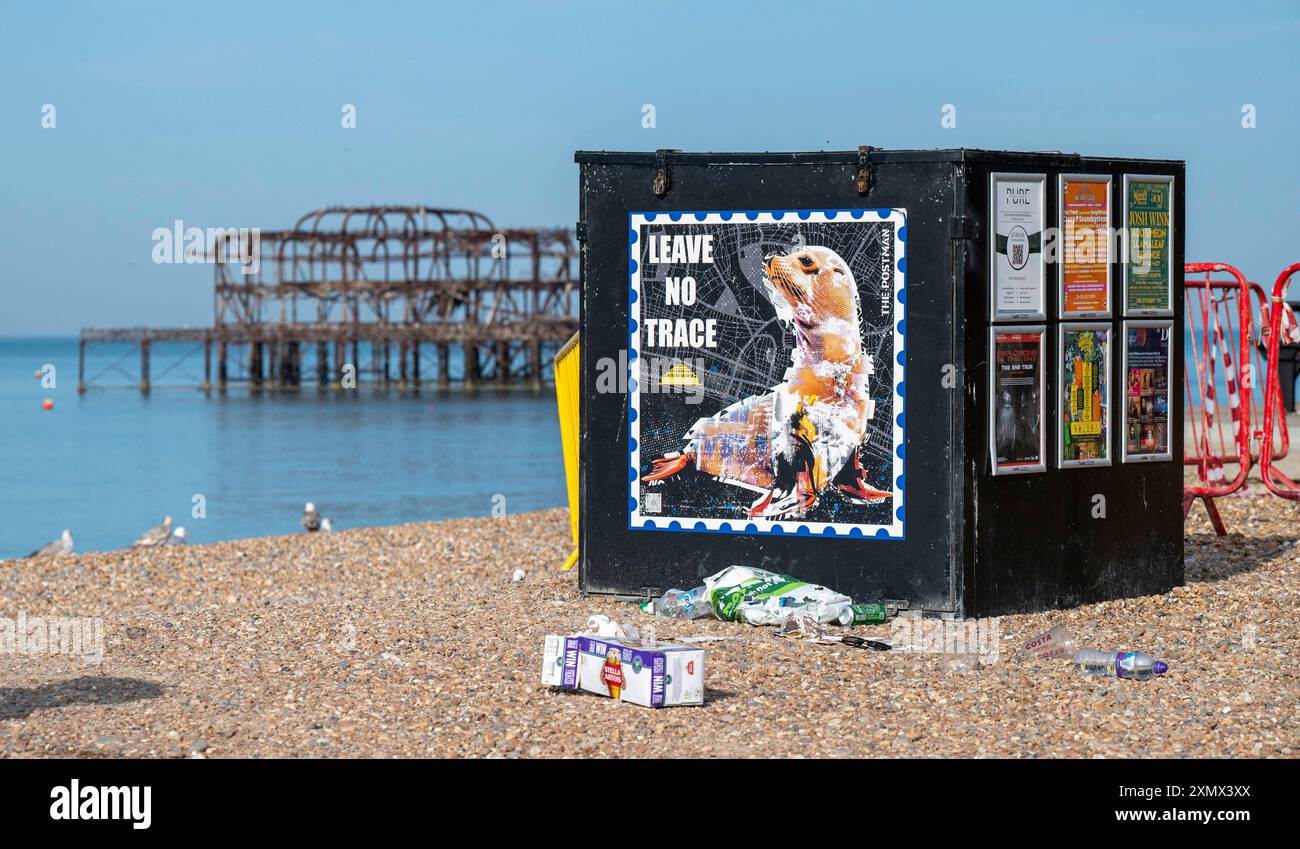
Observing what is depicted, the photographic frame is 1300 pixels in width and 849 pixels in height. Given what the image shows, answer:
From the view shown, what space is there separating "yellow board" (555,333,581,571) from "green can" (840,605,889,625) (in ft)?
9.11

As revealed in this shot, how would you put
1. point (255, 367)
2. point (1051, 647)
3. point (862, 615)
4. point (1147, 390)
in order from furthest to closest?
point (255, 367) → point (1147, 390) → point (862, 615) → point (1051, 647)

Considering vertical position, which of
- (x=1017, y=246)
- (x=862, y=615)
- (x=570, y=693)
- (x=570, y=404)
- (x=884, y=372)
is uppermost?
(x=1017, y=246)

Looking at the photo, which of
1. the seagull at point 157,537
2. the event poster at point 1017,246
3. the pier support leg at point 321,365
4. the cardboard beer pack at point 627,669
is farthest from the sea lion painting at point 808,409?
the pier support leg at point 321,365

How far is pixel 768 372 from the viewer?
945cm

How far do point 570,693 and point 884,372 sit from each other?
9.96ft

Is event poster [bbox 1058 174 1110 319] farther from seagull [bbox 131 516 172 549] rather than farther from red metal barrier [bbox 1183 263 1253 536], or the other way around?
seagull [bbox 131 516 172 549]

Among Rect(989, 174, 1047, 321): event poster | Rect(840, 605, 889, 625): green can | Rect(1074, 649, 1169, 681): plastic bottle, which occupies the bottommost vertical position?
Rect(1074, 649, 1169, 681): plastic bottle

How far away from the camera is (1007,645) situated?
27.8 feet

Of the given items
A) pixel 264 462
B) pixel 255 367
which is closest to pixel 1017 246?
pixel 264 462

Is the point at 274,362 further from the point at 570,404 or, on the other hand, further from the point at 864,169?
the point at 864,169

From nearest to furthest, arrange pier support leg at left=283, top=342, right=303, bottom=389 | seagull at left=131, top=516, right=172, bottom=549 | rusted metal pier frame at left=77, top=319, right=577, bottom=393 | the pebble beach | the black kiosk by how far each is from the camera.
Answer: the pebble beach → the black kiosk → seagull at left=131, top=516, right=172, bottom=549 → rusted metal pier frame at left=77, top=319, right=577, bottom=393 → pier support leg at left=283, top=342, right=303, bottom=389

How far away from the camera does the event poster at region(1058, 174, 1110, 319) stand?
9.41 metres

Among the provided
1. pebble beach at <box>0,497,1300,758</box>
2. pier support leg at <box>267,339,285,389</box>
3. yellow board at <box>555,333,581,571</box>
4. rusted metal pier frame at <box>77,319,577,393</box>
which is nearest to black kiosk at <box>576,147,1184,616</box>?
pebble beach at <box>0,497,1300,758</box>

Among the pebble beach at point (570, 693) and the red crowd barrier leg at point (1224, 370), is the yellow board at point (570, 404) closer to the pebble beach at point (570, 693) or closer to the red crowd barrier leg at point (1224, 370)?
the pebble beach at point (570, 693)
